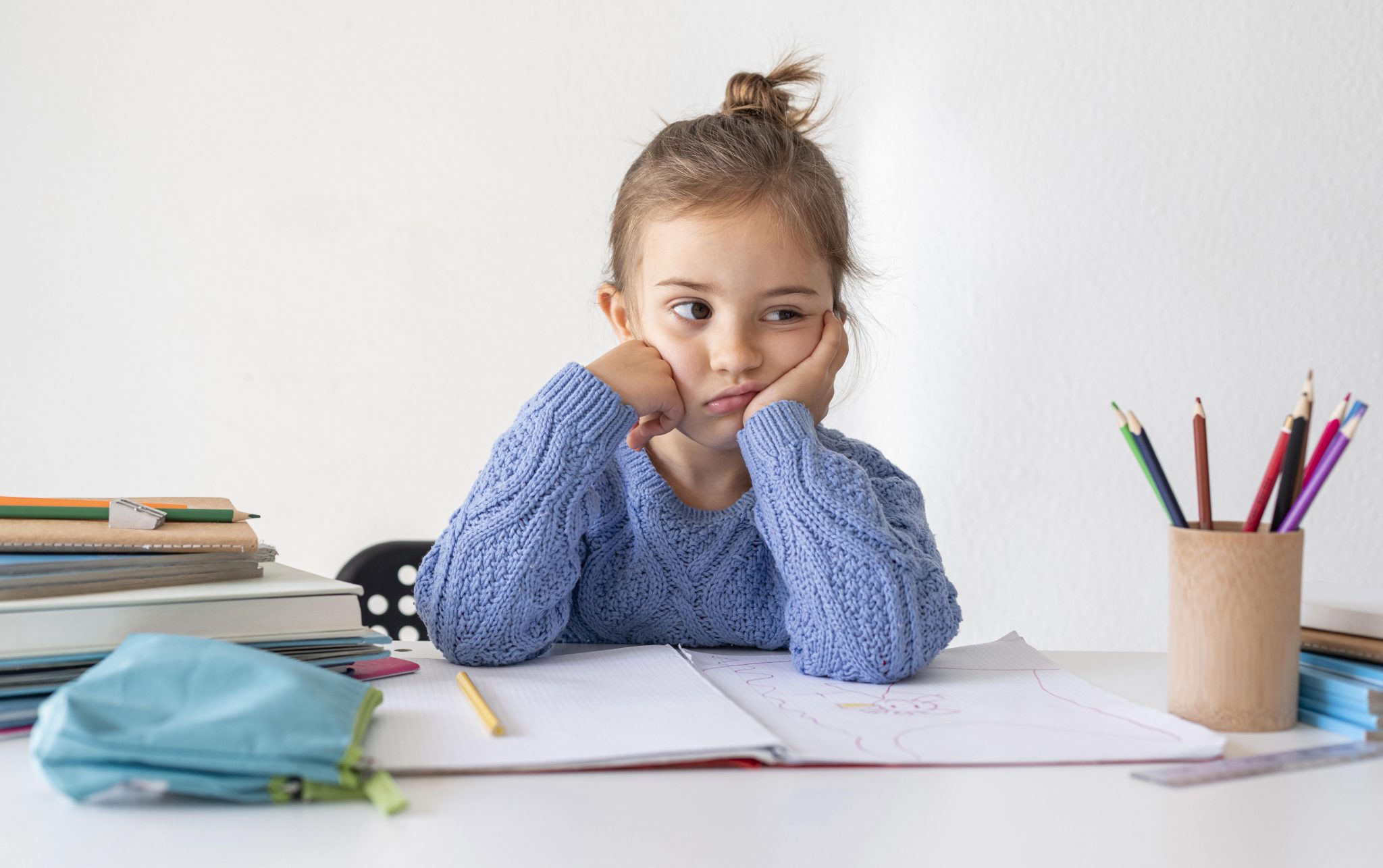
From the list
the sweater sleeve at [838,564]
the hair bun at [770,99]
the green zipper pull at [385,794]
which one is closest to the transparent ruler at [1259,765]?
the sweater sleeve at [838,564]

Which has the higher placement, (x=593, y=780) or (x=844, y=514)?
(x=844, y=514)

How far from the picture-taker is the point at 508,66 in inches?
68.8

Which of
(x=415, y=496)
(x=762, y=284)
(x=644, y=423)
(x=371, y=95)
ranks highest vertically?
(x=371, y=95)

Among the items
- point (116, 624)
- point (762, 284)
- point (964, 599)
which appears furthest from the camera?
point (964, 599)

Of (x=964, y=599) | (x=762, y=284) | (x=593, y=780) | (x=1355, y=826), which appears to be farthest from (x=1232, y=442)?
(x=593, y=780)

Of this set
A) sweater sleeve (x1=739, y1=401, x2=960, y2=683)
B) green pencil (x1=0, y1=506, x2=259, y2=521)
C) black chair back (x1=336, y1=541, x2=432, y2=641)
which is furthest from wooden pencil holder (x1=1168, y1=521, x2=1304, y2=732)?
black chair back (x1=336, y1=541, x2=432, y2=641)

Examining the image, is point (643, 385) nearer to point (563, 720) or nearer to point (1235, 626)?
point (563, 720)

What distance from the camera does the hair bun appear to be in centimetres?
112

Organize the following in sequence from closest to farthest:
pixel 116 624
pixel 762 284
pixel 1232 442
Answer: pixel 116 624 < pixel 762 284 < pixel 1232 442

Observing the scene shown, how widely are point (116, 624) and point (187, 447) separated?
3.97 feet

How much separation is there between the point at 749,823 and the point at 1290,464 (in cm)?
37

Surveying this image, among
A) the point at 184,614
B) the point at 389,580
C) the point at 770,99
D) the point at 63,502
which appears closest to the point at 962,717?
the point at 184,614

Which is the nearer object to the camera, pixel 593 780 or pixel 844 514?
pixel 593 780

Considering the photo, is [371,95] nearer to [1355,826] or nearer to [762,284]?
[762,284]
